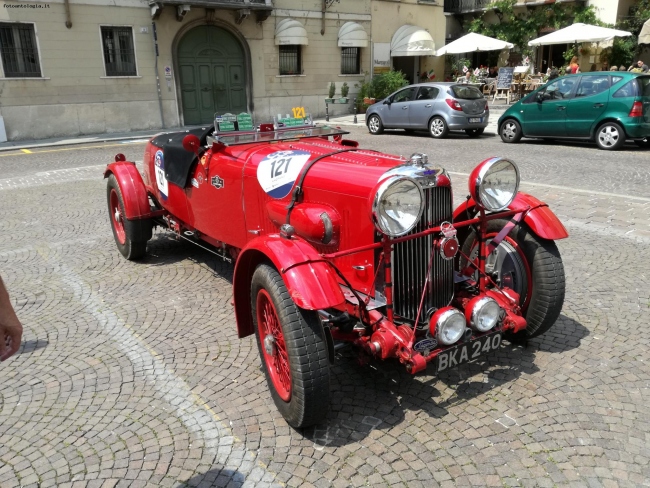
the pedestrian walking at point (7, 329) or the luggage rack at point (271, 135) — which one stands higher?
the luggage rack at point (271, 135)

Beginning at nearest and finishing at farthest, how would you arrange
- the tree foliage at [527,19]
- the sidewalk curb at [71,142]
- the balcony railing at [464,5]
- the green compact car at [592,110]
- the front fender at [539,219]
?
the front fender at [539,219], the green compact car at [592,110], the sidewalk curb at [71,142], the tree foliage at [527,19], the balcony railing at [464,5]

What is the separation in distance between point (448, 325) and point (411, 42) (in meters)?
23.6

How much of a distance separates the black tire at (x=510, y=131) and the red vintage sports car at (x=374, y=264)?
10.5m

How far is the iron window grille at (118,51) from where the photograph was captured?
18031 millimetres

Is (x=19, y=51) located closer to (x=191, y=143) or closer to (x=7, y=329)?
(x=191, y=143)

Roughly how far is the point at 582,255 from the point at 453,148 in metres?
7.85

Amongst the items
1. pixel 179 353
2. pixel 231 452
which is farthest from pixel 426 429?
pixel 179 353

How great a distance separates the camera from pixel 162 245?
21.1 ft

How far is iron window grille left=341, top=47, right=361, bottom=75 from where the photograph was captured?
23.7 metres

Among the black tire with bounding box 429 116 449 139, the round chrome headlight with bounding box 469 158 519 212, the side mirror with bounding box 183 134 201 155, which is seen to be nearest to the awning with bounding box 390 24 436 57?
the black tire with bounding box 429 116 449 139

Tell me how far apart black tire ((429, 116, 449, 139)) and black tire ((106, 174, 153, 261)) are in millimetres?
10660

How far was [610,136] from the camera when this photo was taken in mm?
11680

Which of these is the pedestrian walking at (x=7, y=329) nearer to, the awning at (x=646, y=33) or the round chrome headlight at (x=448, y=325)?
the round chrome headlight at (x=448, y=325)

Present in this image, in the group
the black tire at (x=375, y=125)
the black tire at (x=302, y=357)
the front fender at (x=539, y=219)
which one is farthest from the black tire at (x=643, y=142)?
the black tire at (x=302, y=357)
